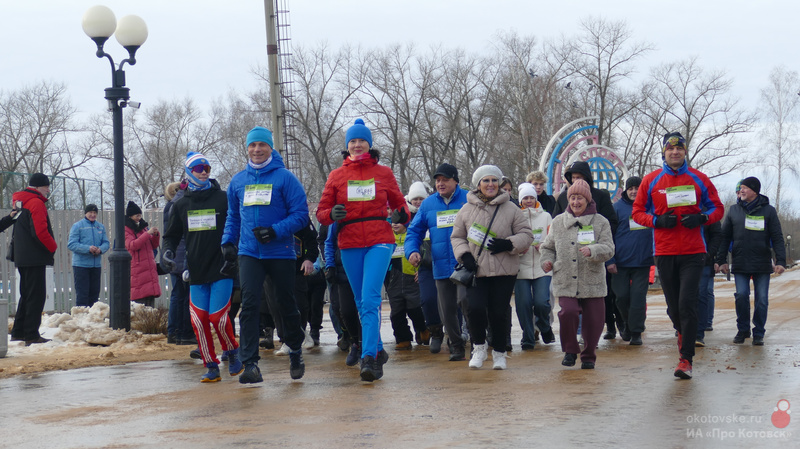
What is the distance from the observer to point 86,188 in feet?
64.1

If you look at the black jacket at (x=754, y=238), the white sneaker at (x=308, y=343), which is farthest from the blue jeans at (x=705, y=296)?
the white sneaker at (x=308, y=343)

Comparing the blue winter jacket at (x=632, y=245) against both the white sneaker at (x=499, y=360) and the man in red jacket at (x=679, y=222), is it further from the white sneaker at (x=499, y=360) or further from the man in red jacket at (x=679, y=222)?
the white sneaker at (x=499, y=360)

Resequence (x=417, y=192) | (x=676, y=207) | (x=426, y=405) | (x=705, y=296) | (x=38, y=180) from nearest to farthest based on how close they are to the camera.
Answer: (x=426, y=405) → (x=676, y=207) → (x=417, y=192) → (x=705, y=296) → (x=38, y=180)

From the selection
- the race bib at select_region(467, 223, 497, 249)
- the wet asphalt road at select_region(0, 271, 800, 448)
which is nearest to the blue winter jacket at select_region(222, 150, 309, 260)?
the wet asphalt road at select_region(0, 271, 800, 448)

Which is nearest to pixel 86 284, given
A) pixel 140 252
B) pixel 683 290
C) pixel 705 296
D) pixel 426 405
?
pixel 140 252

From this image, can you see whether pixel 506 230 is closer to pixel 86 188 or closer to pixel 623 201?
pixel 623 201

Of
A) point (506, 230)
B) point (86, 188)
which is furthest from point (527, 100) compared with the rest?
point (506, 230)

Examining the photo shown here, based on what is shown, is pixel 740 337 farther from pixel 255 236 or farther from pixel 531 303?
pixel 255 236

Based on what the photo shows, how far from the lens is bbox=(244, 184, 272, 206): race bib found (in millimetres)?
7762

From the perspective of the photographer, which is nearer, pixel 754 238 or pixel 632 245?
pixel 754 238

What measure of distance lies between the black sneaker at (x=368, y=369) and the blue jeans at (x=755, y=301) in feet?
16.3

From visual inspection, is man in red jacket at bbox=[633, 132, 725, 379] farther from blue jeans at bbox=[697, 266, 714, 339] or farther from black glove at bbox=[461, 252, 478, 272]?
blue jeans at bbox=[697, 266, 714, 339]

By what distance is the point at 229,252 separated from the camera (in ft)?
25.6

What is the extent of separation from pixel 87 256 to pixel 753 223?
9216 millimetres
